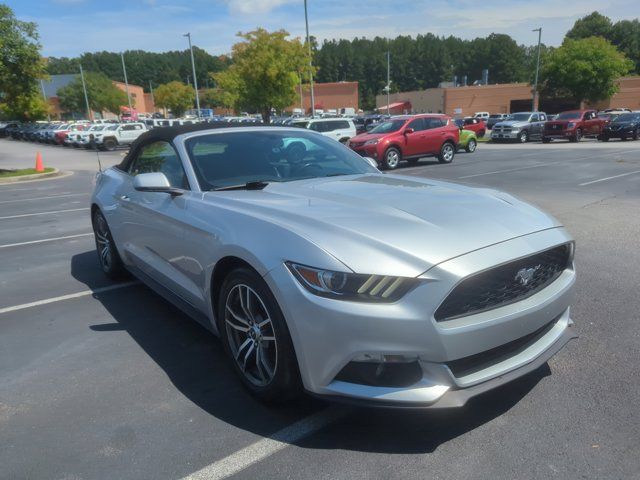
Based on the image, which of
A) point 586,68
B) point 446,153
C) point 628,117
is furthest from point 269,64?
point 586,68

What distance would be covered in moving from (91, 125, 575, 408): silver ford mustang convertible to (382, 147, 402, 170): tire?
14137 millimetres

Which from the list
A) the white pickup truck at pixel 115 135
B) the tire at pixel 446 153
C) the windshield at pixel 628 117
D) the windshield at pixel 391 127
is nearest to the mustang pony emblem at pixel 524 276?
the windshield at pixel 391 127

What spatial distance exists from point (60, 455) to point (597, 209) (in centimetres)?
887

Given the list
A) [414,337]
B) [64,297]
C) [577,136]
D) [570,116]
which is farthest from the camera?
[570,116]

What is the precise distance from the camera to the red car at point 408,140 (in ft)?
57.9

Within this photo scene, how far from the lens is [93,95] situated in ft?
250

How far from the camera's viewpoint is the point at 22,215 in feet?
33.7

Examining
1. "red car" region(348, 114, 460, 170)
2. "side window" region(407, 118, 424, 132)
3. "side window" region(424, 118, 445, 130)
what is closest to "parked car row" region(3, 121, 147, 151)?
"red car" region(348, 114, 460, 170)

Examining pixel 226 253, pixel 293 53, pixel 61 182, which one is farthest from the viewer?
pixel 293 53

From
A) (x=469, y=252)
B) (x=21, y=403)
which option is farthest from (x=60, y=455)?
(x=469, y=252)

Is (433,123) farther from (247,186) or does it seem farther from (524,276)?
(524,276)

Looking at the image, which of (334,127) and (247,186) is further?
(334,127)

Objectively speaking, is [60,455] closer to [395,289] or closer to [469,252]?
[395,289]

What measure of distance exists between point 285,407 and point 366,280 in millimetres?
1079
